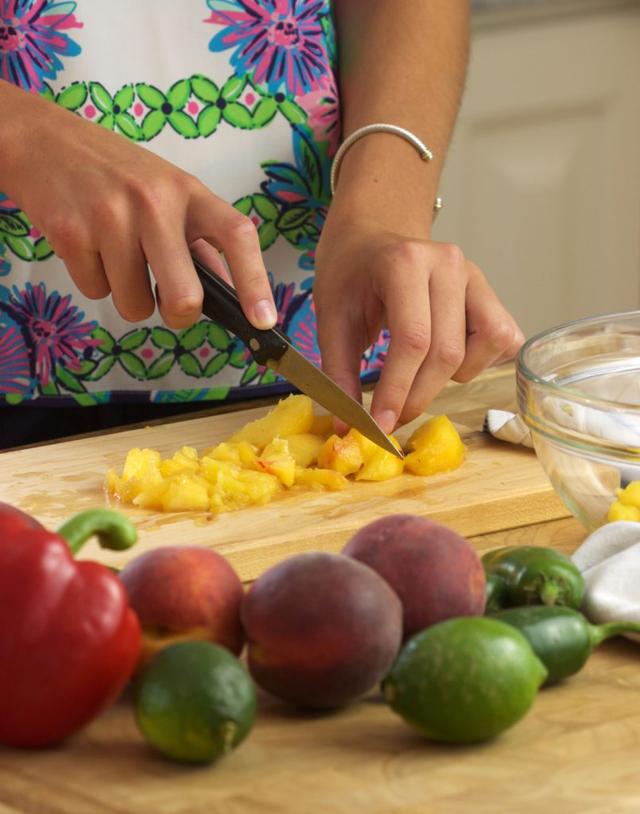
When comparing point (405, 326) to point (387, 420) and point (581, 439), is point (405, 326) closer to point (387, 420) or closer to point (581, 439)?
point (387, 420)

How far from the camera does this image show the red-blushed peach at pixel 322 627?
3.05 ft

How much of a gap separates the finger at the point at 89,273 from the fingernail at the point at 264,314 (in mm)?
216

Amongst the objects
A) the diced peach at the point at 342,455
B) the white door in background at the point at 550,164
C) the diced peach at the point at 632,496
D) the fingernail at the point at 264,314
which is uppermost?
the fingernail at the point at 264,314

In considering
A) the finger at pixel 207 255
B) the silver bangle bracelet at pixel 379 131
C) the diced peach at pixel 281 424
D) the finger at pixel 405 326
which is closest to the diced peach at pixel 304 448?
the diced peach at pixel 281 424

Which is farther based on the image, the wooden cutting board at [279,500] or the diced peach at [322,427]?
the diced peach at [322,427]

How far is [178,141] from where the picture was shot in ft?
6.77

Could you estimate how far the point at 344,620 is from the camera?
36.5 inches

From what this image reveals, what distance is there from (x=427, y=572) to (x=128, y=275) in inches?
31.5

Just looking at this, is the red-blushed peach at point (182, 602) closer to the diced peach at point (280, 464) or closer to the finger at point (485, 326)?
the diced peach at point (280, 464)

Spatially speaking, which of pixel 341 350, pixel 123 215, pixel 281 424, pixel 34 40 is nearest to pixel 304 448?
pixel 281 424

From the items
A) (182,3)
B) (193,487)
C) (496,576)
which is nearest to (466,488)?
(193,487)

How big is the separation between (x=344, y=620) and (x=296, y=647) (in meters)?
0.04

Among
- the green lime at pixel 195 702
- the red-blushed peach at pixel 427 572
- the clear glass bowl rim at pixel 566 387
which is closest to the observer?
the green lime at pixel 195 702

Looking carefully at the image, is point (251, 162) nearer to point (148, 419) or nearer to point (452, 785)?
point (148, 419)
